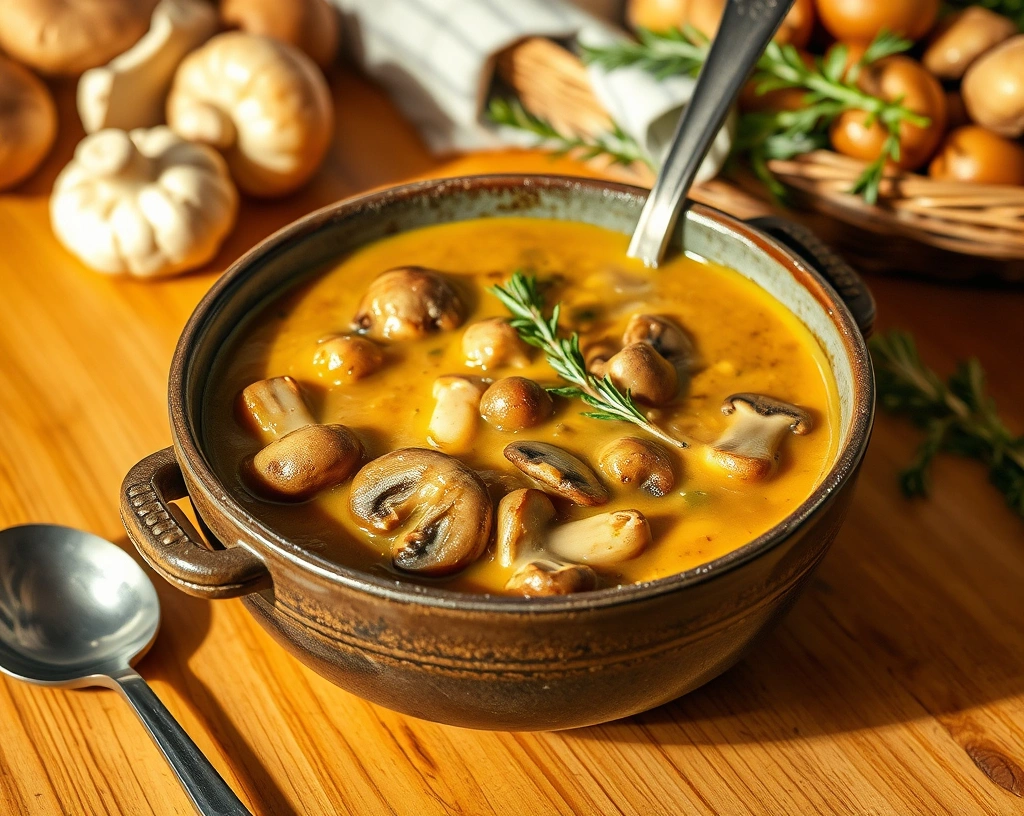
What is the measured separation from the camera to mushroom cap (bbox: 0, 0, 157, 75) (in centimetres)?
198

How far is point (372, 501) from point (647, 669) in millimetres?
315

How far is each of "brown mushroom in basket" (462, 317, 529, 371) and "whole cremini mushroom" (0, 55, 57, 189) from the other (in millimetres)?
1130

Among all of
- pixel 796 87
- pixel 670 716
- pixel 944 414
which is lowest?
pixel 670 716

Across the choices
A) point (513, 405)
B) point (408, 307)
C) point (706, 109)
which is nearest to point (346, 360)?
point (408, 307)

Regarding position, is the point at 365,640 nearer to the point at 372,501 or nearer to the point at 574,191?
the point at 372,501

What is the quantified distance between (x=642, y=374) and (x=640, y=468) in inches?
4.9

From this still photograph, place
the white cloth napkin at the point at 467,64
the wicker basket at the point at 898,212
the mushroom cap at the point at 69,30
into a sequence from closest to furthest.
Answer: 1. the wicker basket at the point at 898,212
2. the white cloth napkin at the point at 467,64
3. the mushroom cap at the point at 69,30

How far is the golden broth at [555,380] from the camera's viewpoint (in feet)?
3.54

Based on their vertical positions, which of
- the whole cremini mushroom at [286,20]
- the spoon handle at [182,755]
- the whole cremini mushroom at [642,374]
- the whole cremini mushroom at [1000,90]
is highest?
the whole cremini mushroom at [1000,90]

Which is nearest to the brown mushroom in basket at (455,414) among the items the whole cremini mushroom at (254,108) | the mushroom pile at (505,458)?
the mushroom pile at (505,458)

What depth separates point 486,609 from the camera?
35.0 inches

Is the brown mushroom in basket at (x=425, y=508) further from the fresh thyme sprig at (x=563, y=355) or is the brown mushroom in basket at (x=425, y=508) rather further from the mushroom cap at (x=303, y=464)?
the fresh thyme sprig at (x=563, y=355)

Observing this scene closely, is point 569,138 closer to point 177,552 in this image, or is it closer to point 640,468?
point 640,468

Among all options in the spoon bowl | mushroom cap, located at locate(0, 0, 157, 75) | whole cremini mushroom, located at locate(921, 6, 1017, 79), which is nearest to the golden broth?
the spoon bowl
